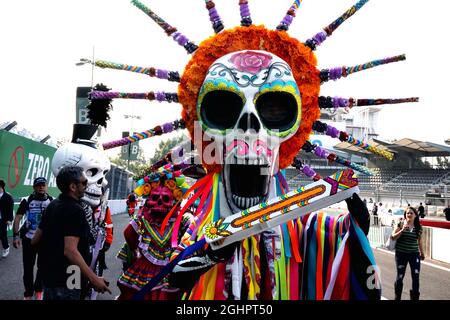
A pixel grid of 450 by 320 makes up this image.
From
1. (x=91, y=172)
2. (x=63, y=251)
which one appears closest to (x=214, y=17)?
(x=63, y=251)

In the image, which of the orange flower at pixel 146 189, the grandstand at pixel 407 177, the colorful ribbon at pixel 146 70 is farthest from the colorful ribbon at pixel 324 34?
the grandstand at pixel 407 177

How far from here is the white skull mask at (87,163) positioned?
175 inches

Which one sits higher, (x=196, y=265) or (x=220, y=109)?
(x=220, y=109)

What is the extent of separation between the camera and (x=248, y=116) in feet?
8.34

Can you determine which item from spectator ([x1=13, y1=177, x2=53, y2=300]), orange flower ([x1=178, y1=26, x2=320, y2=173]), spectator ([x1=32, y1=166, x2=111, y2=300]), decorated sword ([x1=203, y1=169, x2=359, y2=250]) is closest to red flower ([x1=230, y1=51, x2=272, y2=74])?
orange flower ([x1=178, y1=26, x2=320, y2=173])

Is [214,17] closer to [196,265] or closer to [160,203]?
[196,265]

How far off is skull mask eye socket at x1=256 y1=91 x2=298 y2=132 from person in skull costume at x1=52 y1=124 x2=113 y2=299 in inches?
93.5

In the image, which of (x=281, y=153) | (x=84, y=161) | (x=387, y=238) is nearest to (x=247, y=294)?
(x=281, y=153)

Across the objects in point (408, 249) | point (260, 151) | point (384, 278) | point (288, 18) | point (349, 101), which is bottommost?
point (384, 278)

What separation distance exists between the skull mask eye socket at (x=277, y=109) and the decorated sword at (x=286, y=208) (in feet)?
1.97

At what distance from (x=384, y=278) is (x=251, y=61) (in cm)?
686

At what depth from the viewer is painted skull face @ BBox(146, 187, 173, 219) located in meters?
4.57
